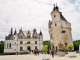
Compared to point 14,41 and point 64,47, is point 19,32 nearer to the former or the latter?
point 14,41

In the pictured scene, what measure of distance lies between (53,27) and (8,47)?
2598 centimetres

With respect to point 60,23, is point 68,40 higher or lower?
lower

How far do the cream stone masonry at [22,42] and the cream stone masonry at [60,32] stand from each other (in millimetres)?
12868

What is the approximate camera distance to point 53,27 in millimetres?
40125

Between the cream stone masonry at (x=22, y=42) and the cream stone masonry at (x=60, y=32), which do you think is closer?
the cream stone masonry at (x=60, y=32)

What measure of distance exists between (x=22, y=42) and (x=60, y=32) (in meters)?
21.6

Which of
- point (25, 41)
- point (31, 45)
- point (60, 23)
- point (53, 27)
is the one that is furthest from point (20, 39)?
point (60, 23)

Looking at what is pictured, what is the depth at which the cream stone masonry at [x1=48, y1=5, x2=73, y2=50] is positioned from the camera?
1495 inches

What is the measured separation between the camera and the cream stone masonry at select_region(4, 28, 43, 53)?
49312 mm

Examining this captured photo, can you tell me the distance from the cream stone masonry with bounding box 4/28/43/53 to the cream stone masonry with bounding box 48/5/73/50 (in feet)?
42.2

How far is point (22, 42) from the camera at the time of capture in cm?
5009

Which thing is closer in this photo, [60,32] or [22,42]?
[60,32]

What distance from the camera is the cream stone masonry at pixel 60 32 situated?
38.0 meters

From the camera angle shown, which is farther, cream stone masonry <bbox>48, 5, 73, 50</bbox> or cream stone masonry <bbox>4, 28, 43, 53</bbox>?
cream stone masonry <bbox>4, 28, 43, 53</bbox>
